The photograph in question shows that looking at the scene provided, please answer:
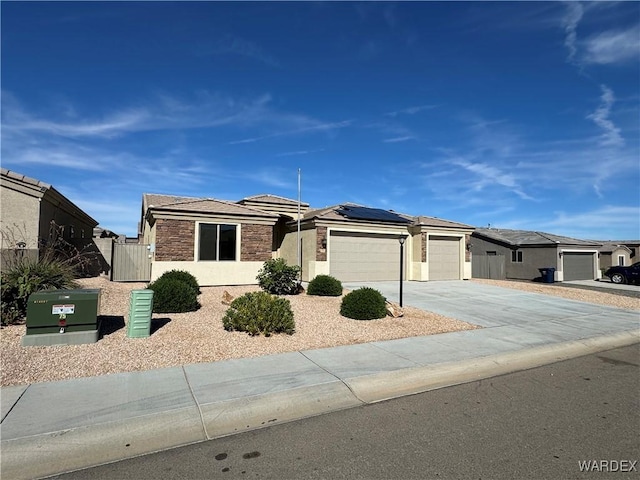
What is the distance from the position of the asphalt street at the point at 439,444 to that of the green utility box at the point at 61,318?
3.99 meters

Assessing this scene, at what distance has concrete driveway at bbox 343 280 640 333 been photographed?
10.7 meters

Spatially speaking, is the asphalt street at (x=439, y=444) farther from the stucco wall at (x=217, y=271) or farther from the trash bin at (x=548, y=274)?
the trash bin at (x=548, y=274)

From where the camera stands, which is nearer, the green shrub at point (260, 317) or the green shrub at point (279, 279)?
the green shrub at point (260, 317)

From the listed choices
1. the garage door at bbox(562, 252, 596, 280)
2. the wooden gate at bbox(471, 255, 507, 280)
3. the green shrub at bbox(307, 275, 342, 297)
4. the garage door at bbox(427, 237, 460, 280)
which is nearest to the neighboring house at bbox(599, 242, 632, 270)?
the garage door at bbox(562, 252, 596, 280)

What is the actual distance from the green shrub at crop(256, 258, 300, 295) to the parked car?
25.2 metres

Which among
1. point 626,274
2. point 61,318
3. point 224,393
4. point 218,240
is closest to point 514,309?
point 224,393

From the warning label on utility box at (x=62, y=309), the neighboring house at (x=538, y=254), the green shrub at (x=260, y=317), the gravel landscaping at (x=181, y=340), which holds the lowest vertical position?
the gravel landscaping at (x=181, y=340)

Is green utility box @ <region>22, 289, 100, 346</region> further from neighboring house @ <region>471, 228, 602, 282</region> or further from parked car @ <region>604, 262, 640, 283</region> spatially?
parked car @ <region>604, 262, 640, 283</region>

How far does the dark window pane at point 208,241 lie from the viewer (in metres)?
16.1

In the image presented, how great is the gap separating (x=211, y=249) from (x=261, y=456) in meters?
13.2

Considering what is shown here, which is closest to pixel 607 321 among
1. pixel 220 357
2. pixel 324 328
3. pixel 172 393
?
pixel 324 328

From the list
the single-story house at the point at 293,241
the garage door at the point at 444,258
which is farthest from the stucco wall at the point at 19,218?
the garage door at the point at 444,258

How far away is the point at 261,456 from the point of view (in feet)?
12.4

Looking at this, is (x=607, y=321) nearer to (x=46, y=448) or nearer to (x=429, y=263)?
(x=429, y=263)
